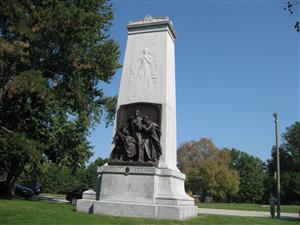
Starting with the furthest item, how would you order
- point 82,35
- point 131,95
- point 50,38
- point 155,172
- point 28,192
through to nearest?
point 28,192, point 82,35, point 50,38, point 131,95, point 155,172

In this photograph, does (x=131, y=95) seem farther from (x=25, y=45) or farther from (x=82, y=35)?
(x=82, y=35)

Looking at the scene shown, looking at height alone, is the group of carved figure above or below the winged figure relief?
below

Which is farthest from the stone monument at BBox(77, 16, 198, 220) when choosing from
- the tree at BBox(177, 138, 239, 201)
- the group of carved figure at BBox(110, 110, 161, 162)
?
the tree at BBox(177, 138, 239, 201)

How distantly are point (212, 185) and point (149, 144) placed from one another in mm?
43446

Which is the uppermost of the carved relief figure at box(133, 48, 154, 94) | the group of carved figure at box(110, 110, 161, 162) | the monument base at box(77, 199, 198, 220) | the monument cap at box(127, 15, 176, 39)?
the monument cap at box(127, 15, 176, 39)

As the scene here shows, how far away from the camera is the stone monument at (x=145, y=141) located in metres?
12.5

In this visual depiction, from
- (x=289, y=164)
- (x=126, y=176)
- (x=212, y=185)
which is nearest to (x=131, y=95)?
(x=126, y=176)

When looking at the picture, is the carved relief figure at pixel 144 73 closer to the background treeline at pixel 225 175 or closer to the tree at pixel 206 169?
the background treeline at pixel 225 175

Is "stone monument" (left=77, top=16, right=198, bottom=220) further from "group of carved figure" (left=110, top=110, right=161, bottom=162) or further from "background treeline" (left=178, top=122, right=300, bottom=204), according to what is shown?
"background treeline" (left=178, top=122, right=300, bottom=204)

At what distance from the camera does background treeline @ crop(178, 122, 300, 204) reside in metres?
55.7

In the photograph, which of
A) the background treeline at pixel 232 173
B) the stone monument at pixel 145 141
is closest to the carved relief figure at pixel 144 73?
the stone monument at pixel 145 141

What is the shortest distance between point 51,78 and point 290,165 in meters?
56.8

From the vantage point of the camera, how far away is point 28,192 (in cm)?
2823

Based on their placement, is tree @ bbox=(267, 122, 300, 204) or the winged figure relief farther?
tree @ bbox=(267, 122, 300, 204)
